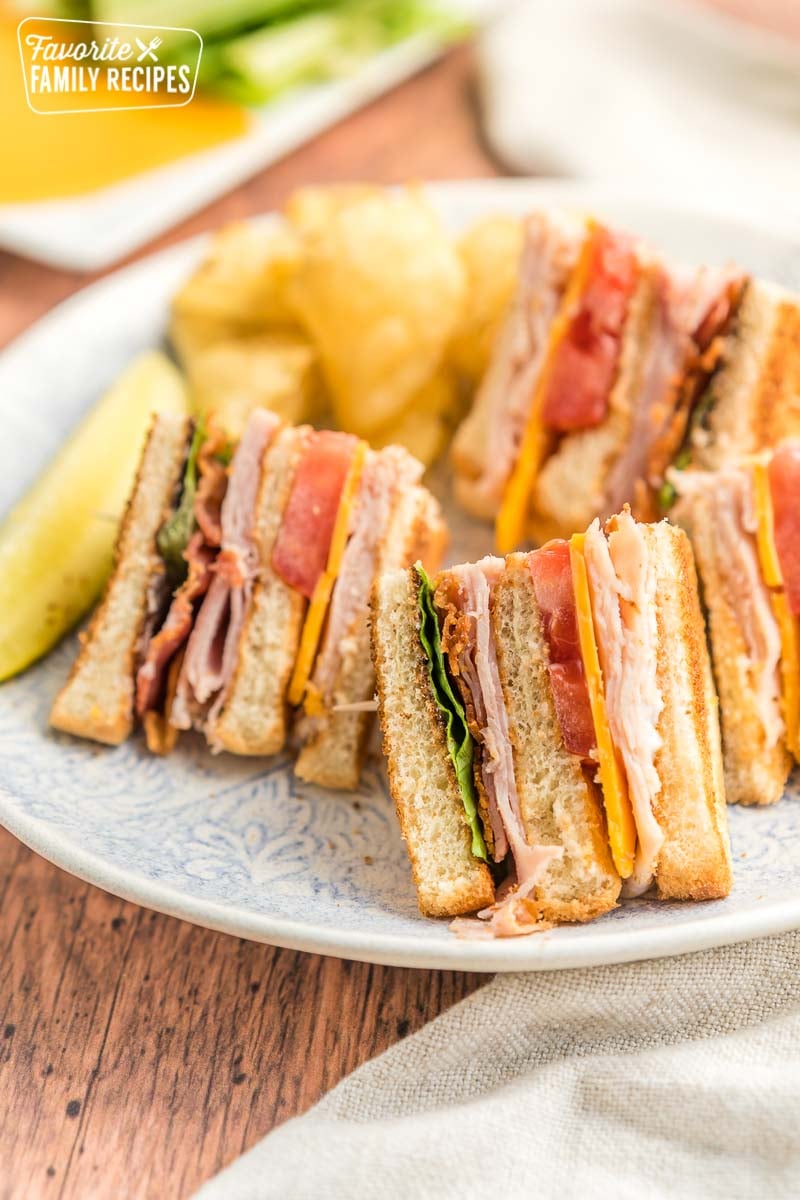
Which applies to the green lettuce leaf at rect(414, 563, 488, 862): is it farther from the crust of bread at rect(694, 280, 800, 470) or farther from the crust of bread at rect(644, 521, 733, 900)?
the crust of bread at rect(694, 280, 800, 470)

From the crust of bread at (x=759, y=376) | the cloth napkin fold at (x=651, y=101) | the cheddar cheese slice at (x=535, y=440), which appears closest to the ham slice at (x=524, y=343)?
the cheddar cheese slice at (x=535, y=440)

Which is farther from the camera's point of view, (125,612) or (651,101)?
(651,101)

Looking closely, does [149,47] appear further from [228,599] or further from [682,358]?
[228,599]

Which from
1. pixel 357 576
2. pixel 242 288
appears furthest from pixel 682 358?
pixel 242 288

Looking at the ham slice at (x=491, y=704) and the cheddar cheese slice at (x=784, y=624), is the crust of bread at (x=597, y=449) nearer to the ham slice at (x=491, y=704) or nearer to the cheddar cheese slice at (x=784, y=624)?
the cheddar cheese slice at (x=784, y=624)

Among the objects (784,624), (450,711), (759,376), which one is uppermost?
(759,376)

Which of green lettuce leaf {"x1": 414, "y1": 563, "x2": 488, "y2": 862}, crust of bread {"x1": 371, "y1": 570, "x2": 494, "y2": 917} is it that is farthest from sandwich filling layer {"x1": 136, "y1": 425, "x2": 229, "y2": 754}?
green lettuce leaf {"x1": 414, "y1": 563, "x2": 488, "y2": 862}
